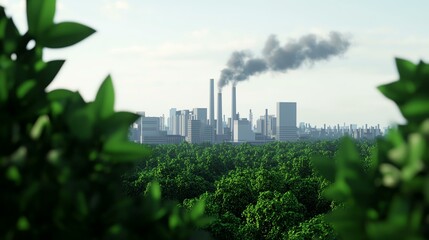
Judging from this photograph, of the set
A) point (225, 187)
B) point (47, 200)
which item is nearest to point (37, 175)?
point (47, 200)

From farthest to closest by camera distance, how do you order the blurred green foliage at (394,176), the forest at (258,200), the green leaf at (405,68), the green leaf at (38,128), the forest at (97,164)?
the forest at (258,200)
the green leaf at (405,68)
the green leaf at (38,128)
the forest at (97,164)
the blurred green foliage at (394,176)

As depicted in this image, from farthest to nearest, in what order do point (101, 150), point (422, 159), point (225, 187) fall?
point (225, 187), point (101, 150), point (422, 159)

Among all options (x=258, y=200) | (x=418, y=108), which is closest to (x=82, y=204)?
(x=418, y=108)

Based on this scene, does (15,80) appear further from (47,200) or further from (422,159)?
(422,159)

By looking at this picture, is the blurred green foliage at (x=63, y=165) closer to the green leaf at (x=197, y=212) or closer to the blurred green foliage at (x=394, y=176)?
the green leaf at (x=197, y=212)

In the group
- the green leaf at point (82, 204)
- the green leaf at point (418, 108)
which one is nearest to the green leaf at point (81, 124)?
the green leaf at point (82, 204)

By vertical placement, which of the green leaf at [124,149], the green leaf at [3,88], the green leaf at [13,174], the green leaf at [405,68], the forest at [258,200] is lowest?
the forest at [258,200]
